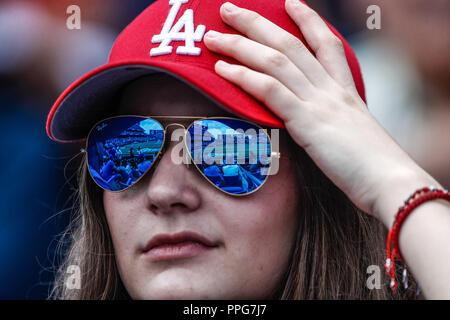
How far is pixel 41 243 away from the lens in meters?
2.95

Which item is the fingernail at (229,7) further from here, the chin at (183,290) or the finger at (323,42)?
the chin at (183,290)

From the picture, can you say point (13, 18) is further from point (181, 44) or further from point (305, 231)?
point (305, 231)

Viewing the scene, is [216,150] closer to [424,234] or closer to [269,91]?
[269,91]

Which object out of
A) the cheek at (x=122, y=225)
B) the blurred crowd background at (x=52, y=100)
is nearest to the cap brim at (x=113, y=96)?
the cheek at (x=122, y=225)

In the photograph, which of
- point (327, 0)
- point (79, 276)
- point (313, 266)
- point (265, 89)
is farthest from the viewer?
point (327, 0)

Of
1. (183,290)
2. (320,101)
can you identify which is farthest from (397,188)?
(183,290)

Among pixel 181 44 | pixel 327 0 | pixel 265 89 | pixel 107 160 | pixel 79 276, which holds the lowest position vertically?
pixel 79 276

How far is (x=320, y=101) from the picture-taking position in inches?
57.8

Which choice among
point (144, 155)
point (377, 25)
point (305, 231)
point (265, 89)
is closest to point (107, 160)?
point (144, 155)

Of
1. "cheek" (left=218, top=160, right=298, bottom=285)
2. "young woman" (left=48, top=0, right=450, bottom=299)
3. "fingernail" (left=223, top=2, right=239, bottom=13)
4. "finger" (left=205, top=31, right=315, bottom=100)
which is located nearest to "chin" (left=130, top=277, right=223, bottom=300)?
"young woman" (left=48, top=0, right=450, bottom=299)

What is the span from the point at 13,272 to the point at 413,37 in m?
2.61

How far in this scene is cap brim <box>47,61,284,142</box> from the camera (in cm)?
148

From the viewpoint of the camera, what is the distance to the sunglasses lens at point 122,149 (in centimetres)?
161

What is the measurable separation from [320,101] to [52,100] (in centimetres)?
220
